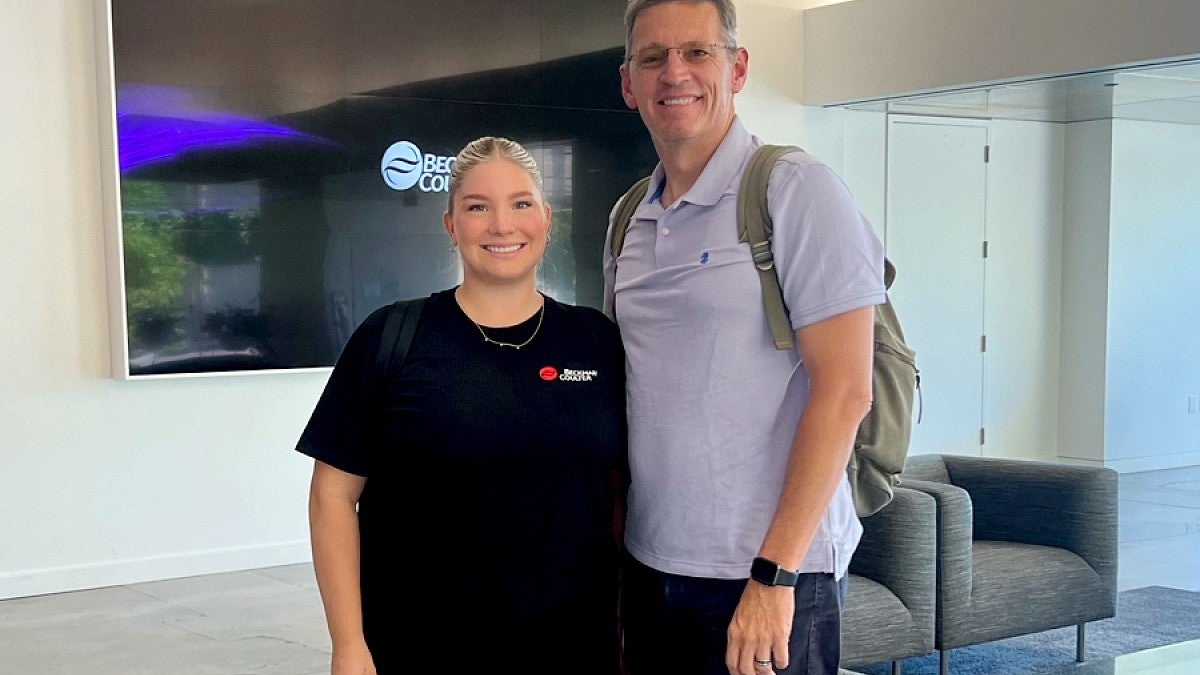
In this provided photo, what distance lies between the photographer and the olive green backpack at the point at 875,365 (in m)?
1.87

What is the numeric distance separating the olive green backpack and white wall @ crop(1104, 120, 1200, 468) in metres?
8.14

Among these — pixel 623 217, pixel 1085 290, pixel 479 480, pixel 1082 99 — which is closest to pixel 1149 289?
pixel 1085 290

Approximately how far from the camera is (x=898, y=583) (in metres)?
4.00

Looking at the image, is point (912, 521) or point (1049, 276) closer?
point (912, 521)

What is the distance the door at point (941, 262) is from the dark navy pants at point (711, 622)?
6955 mm

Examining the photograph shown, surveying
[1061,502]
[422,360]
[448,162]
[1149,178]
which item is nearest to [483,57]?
[448,162]

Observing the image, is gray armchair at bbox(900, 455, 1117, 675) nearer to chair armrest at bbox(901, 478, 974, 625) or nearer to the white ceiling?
chair armrest at bbox(901, 478, 974, 625)

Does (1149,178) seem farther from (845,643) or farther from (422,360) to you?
(422,360)

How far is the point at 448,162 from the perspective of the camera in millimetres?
6590

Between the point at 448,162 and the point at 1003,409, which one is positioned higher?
the point at 448,162

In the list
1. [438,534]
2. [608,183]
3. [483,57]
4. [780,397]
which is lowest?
[438,534]

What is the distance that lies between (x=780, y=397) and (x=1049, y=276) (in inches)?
335

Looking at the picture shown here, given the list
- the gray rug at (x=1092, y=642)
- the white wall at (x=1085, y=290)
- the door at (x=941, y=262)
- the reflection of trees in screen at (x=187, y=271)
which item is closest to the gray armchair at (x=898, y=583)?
the gray rug at (x=1092, y=642)

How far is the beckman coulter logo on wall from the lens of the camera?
637cm
